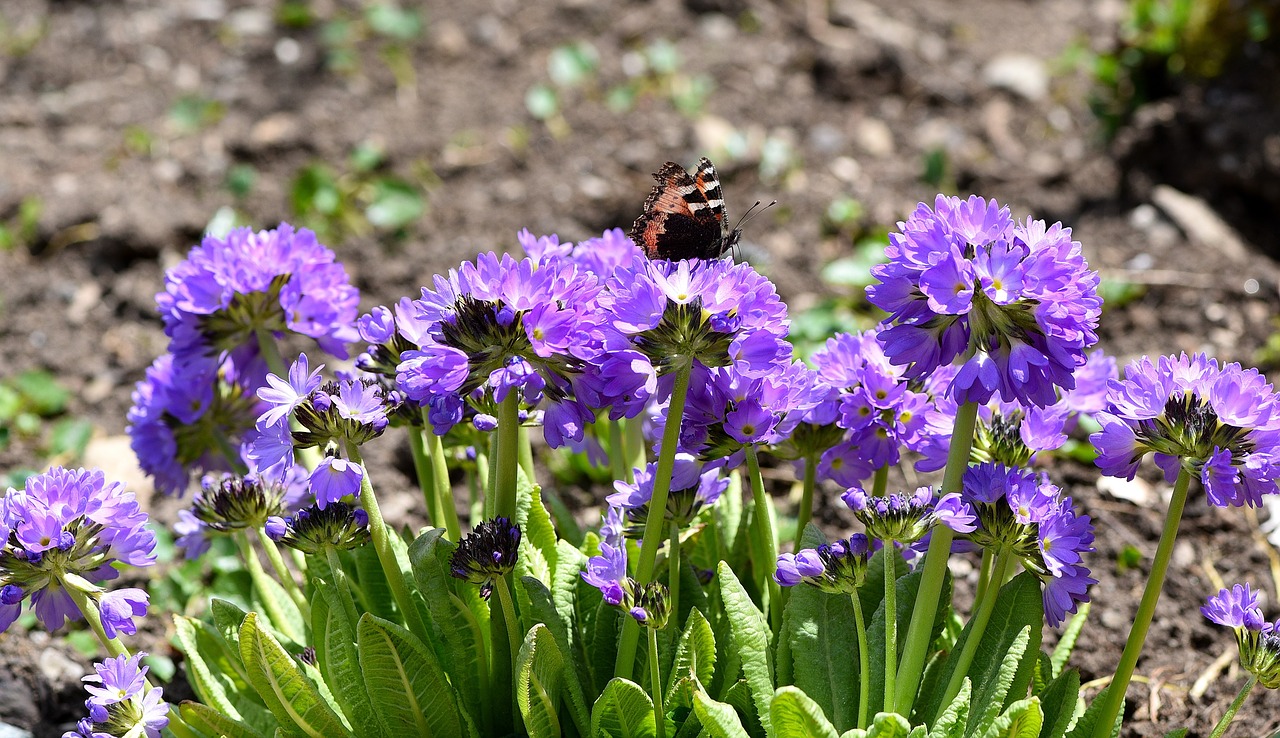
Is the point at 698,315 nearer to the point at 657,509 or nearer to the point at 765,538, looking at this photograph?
the point at 657,509

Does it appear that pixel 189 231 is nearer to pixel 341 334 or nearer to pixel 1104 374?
pixel 341 334

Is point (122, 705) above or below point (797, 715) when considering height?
above

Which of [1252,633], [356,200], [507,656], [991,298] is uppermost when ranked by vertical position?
[356,200]

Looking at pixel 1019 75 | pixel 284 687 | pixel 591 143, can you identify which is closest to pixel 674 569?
pixel 284 687

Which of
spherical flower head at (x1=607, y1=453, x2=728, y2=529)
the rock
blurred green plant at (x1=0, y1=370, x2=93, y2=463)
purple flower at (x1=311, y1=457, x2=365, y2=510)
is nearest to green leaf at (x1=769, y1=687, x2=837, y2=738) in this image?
spherical flower head at (x1=607, y1=453, x2=728, y2=529)

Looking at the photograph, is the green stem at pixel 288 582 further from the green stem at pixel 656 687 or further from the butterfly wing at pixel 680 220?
the butterfly wing at pixel 680 220

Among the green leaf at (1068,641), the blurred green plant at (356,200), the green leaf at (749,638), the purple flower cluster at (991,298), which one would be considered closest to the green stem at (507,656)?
the green leaf at (749,638)
